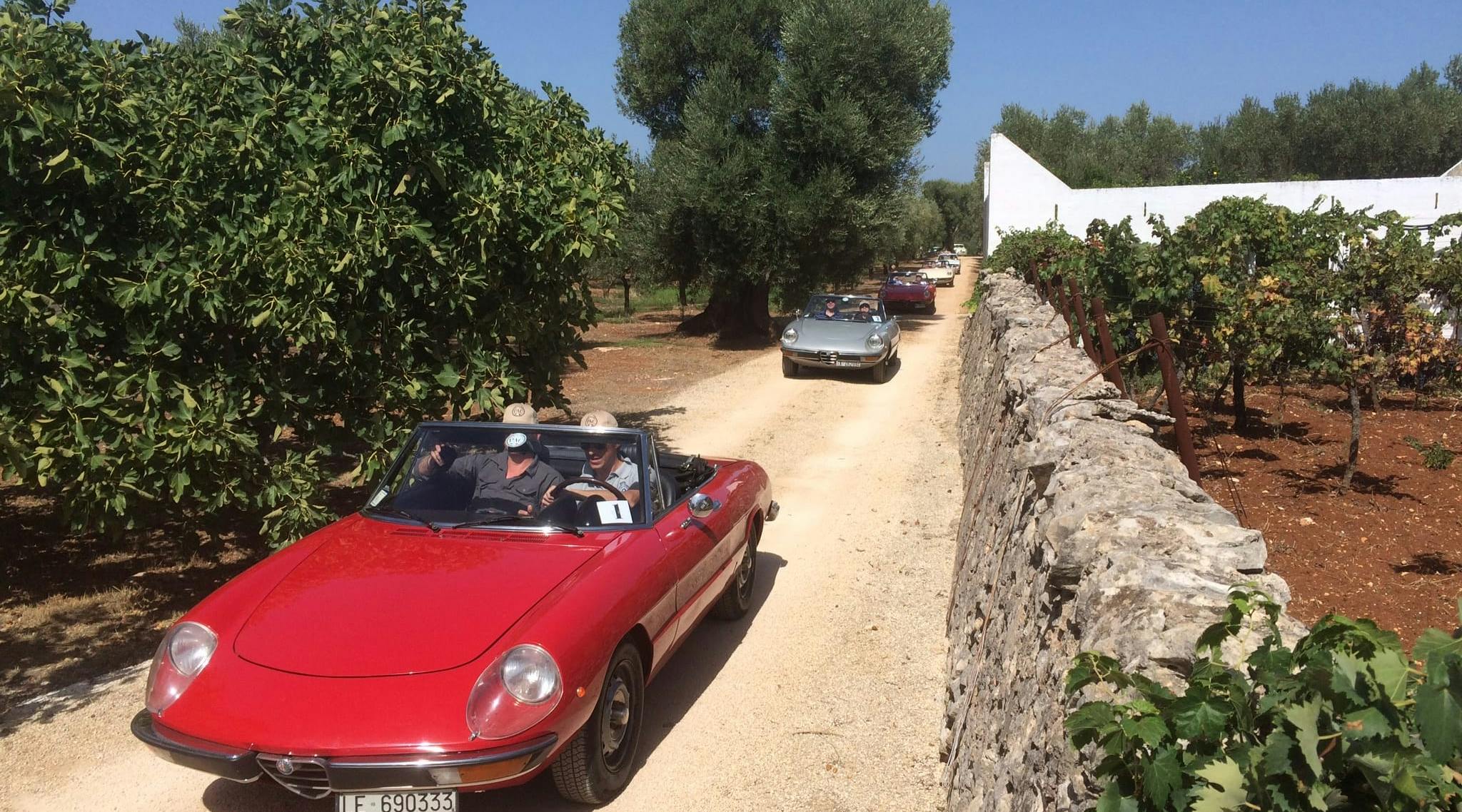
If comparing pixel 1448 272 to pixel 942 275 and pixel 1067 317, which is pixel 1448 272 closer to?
pixel 1067 317

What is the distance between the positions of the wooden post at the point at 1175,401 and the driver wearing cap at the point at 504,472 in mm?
2977

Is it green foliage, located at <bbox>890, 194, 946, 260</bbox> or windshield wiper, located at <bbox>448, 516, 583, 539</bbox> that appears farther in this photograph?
green foliage, located at <bbox>890, 194, 946, 260</bbox>

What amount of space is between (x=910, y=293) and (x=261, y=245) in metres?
27.7

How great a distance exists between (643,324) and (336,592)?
25.8 m

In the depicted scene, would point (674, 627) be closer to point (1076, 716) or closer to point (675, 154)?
point (1076, 716)

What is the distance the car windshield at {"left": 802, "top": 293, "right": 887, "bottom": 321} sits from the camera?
59.0 ft

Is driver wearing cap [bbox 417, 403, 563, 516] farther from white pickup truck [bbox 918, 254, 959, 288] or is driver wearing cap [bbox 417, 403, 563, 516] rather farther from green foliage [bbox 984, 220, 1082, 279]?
white pickup truck [bbox 918, 254, 959, 288]

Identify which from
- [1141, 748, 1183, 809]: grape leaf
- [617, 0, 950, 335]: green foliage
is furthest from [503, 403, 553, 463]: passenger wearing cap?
[617, 0, 950, 335]: green foliage

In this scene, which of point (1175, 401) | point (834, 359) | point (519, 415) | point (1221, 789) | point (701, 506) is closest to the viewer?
point (1221, 789)

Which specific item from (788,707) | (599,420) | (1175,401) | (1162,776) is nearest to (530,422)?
(599,420)

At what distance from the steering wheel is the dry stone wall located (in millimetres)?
1904

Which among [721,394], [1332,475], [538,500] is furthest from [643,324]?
[538,500]

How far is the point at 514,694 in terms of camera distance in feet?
11.7

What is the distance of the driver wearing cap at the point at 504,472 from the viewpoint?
4.98 meters
